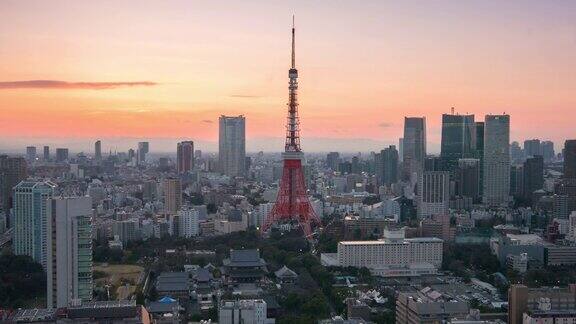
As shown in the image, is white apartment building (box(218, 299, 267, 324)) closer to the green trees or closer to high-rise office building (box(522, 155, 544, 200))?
the green trees

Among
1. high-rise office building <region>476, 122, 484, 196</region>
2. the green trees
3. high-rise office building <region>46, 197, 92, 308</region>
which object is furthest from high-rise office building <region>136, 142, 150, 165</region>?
high-rise office building <region>46, 197, 92, 308</region>

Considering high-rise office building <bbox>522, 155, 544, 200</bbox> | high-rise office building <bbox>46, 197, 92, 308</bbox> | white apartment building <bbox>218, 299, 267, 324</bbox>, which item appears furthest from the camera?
high-rise office building <bbox>522, 155, 544, 200</bbox>

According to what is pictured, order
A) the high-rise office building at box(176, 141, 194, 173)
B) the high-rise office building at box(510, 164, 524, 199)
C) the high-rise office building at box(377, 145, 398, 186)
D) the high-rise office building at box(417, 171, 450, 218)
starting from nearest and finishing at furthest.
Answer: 1. the high-rise office building at box(417, 171, 450, 218)
2. the high-rise office building at box(510, 164, 524, 199)
3. the high-rise office building at box(377, 145, 398, 186)
4. the high-rise office building at box(176, 141, 194, 173)

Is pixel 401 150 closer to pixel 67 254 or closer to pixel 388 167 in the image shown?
pixel 388 167

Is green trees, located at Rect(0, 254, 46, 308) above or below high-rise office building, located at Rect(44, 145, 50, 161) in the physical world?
below

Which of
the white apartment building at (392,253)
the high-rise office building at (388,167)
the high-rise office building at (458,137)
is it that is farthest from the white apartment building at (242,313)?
the high-rise office building at (388,167)

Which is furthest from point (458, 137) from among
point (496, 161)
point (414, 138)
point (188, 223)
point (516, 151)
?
point (188, 223)

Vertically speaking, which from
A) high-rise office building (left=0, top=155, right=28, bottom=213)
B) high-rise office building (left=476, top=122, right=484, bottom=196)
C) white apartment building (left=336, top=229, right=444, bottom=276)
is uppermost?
high-rise office building (left=476, top=122, right=484, bottom=196)
